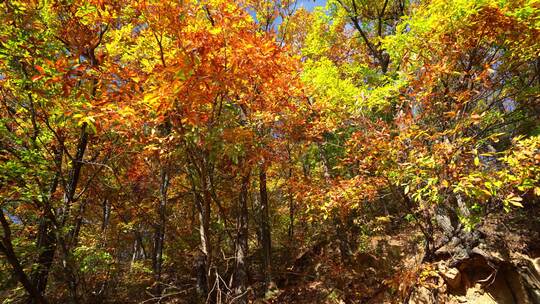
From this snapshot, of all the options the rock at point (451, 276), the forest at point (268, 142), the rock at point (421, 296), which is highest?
the forest at point (268, 142)

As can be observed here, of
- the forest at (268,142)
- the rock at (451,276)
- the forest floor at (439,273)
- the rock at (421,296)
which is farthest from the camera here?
the rock at (421,296)

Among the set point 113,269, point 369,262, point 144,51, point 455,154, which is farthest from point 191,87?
point 369,262

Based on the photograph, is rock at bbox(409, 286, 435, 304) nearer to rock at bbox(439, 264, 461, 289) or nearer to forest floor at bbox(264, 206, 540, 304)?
forest floor at bbox(264, 206, 540, 304)

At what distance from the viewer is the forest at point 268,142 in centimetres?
378

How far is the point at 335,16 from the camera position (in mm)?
12734

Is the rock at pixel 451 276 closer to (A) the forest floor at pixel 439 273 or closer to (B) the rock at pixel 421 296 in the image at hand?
(A) the forest floor at pixel 439 273

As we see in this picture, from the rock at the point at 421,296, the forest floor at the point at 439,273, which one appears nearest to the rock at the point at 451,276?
the forest floor at the point at 439,273

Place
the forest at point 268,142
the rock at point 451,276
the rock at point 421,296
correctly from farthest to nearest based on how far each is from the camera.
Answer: the rock at point 421,296
the rock at point 451,276
the forest at point 268,142

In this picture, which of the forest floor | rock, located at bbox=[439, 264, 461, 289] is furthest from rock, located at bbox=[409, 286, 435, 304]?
rock, located at bbox=[439, 264, 461, 289]

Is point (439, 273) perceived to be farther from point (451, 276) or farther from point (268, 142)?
point (268, 142)

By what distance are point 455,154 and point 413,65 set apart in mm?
3223

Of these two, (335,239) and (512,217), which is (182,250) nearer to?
(335,239)

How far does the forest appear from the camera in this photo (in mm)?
3779

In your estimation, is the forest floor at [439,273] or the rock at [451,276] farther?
the rock at [451,276]
